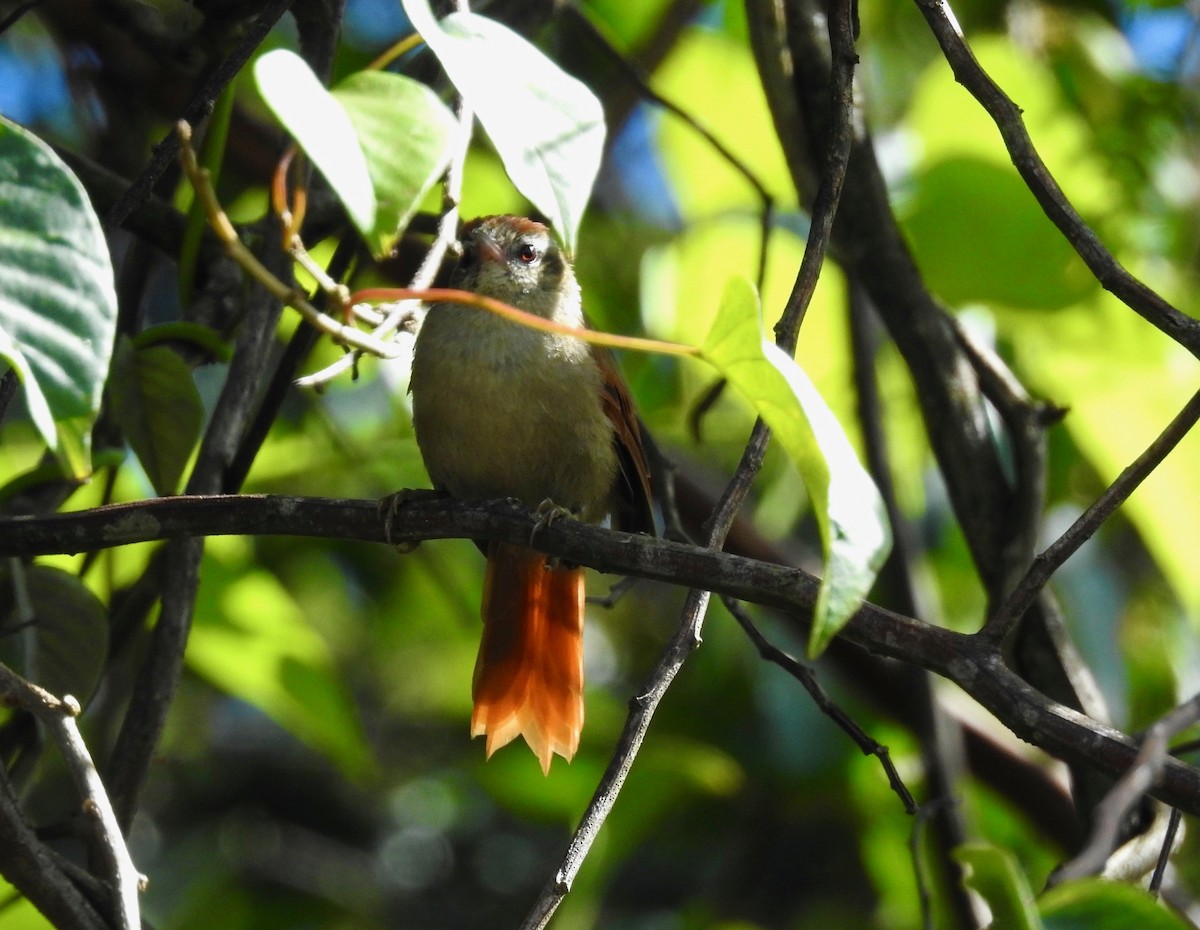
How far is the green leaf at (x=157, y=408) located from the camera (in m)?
2.31

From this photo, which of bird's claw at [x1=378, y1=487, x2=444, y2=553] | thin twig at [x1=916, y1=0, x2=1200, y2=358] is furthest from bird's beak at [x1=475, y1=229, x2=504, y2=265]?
thin twig at [x1=916, y1=0, x2=1200, y2=358]

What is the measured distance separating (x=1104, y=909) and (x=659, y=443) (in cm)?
264

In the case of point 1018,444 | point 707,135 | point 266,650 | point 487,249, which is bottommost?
point 266,650

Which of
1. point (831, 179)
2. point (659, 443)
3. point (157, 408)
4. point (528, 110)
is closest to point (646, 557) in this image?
point (528, 110)

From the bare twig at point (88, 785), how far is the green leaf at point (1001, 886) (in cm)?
99

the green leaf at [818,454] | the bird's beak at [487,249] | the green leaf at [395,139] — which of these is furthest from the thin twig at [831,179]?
the bird's beak at [487,249]

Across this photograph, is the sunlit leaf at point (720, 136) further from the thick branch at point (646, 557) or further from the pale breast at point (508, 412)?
the thick branch at point (646, 557)

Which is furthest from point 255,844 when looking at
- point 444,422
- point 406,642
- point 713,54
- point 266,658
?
point 713,54

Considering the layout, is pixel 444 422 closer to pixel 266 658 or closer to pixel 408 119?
pixel 266 658

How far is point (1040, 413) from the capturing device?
109 inches

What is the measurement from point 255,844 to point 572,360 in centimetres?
269

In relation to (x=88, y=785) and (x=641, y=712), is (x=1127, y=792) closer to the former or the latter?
(x=641, y=712)

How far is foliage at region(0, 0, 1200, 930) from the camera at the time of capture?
1356 millimetres

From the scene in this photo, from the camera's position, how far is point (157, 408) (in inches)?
93.2
